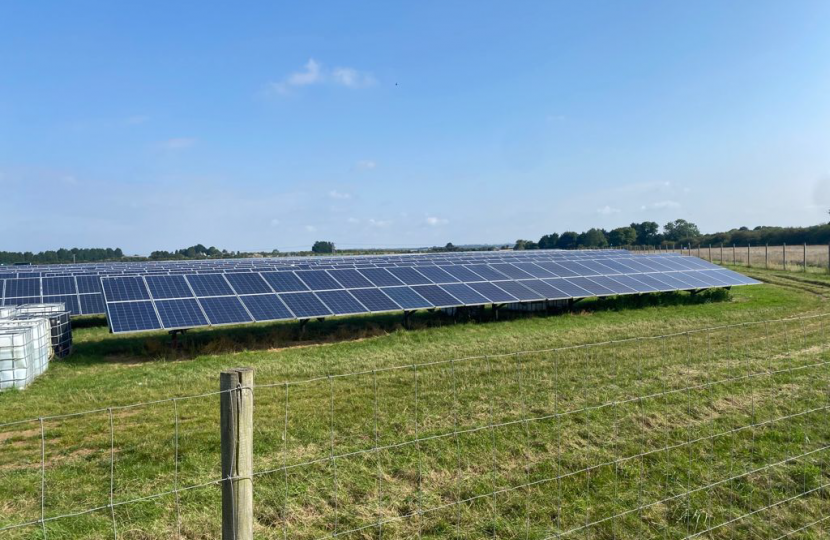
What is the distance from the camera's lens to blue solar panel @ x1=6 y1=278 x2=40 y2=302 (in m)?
21.4

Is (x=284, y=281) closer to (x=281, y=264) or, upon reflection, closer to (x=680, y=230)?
(x=281, y=264)

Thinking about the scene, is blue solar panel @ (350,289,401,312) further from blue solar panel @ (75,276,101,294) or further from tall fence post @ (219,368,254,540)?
tall fence post @ (219,368,254,540)

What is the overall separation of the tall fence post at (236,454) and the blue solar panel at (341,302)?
43.1 ft

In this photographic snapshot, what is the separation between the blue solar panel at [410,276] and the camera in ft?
66.5

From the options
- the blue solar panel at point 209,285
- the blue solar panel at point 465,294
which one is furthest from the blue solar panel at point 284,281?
the blue solar panel at point 465,294

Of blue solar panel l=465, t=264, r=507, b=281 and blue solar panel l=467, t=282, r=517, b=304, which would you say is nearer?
blue solar panel l=467, t=282, r=517, b=304

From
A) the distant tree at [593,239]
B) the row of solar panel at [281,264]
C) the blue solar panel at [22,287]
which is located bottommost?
the blue solar panel at [22,287]

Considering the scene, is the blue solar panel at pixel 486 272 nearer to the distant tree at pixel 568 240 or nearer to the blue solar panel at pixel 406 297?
the blue solar panel at pixel 406 297

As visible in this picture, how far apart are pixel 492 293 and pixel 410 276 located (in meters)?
3.45

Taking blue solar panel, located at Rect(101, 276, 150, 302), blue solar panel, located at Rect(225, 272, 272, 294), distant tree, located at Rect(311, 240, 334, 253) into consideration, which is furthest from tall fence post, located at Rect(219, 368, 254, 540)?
distant tree, located at Rect(311, 240, 334, 253)

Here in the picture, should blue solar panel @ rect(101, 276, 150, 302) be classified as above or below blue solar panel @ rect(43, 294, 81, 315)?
above

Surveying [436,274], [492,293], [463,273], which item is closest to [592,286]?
[492,293]

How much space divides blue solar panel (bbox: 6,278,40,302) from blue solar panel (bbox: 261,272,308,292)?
9.77 m

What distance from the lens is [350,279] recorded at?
65.6 feet
